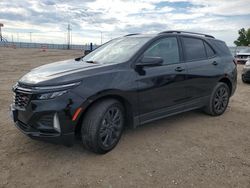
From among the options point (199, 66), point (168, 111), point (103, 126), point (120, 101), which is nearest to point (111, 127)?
point (103, 126)

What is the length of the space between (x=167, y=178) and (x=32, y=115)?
1832mm

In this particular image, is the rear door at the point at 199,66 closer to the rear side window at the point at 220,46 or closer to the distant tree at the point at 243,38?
the rear side window at the point at 220,46

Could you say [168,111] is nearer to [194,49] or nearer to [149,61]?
[149,61]

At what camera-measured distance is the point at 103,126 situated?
3.48 meters

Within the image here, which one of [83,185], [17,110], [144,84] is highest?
[144,84]

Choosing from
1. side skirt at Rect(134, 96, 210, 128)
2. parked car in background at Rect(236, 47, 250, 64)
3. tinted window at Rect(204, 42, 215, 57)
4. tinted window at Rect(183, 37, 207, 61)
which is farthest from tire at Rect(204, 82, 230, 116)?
parked car in background at Rect(236, 47, 250, 64)

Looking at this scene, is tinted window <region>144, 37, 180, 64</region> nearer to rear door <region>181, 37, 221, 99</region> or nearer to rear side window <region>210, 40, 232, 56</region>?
rear door <region>181, 37, 221, 99</region>

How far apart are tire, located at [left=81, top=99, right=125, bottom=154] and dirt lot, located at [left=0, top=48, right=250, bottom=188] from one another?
0.17 m

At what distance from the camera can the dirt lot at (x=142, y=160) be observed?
2.99 m

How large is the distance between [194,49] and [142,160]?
257 centimetres

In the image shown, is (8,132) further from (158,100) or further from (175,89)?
(175,89)

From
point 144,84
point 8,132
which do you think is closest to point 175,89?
point 144,84

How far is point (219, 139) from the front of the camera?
426 centimetres

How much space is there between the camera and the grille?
3219mm
